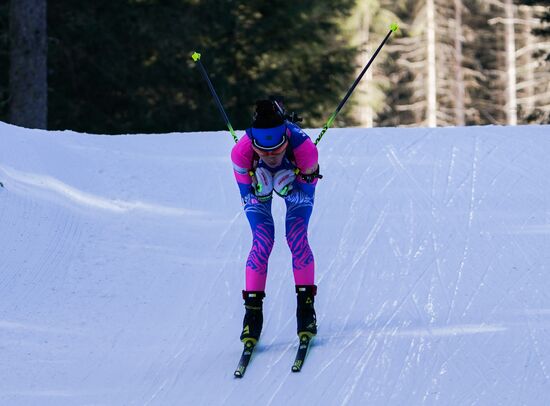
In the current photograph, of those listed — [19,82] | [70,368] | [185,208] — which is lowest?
[19,82]

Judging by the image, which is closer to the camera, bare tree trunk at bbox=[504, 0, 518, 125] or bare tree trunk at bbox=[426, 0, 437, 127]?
bare tree trunk at bbox=[426, 0, 437, 127]

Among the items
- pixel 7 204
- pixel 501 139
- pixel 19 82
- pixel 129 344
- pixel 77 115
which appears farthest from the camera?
pixel 77 115

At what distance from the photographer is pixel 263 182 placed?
7570 mm

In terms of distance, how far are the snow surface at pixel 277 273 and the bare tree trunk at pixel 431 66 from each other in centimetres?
3056

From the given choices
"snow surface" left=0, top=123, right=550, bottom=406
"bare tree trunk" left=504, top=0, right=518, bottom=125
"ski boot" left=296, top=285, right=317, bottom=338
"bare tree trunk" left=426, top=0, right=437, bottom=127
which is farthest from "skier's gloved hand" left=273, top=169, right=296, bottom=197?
"bare tree trunk" left=504, top=0, right=518, bottom=125

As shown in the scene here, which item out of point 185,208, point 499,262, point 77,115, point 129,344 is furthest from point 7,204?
point 77,115

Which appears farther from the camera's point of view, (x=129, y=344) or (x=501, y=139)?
(x=501, y=139)

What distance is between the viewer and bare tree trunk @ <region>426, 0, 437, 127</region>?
1719 inches

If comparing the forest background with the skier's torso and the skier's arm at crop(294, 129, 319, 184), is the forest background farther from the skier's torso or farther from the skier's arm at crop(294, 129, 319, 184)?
the skier's arm at crop(294, 129, 319, 184)

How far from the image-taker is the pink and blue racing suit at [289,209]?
296 inches

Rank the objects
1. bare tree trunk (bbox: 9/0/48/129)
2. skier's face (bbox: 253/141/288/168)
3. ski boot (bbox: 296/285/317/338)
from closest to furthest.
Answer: skier's face (bbox: 253/141/288/168) < ski boot (bbox: 296/285/317/338) < bare tree trunk (bbox: 9/0/48/129)

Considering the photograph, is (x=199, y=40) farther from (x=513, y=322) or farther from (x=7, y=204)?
(x=513, y=322)

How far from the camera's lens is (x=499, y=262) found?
9.14 meters

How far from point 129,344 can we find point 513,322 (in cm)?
279
